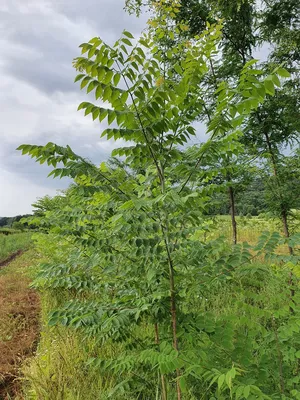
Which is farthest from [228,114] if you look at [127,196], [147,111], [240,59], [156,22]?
[240,59]

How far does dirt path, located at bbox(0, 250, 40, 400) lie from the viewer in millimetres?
3174

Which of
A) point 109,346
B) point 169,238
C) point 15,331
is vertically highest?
point 169,238

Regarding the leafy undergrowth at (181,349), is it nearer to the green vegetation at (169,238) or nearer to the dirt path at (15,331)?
the green vegetation at (169,238)

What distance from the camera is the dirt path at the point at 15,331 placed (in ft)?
10.4

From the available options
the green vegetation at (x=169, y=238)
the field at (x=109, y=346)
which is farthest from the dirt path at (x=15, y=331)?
the green vegetation at (x=169, y=238)

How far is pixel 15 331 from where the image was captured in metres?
4.45

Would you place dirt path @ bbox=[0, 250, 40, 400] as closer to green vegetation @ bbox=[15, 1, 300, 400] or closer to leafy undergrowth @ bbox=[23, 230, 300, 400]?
leafy undergrowth @ bbox=[23, 230, 300, 400]

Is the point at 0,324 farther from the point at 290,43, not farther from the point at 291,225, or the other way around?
the point at 290,43

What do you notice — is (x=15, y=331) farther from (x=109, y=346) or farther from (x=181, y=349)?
(x=181, y=349)

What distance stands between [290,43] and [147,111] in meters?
4.40

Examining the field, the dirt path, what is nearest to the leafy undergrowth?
the field

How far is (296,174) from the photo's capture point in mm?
4730

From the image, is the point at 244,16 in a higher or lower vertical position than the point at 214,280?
higher

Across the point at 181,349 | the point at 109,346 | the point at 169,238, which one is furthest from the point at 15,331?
the point at 169,238
